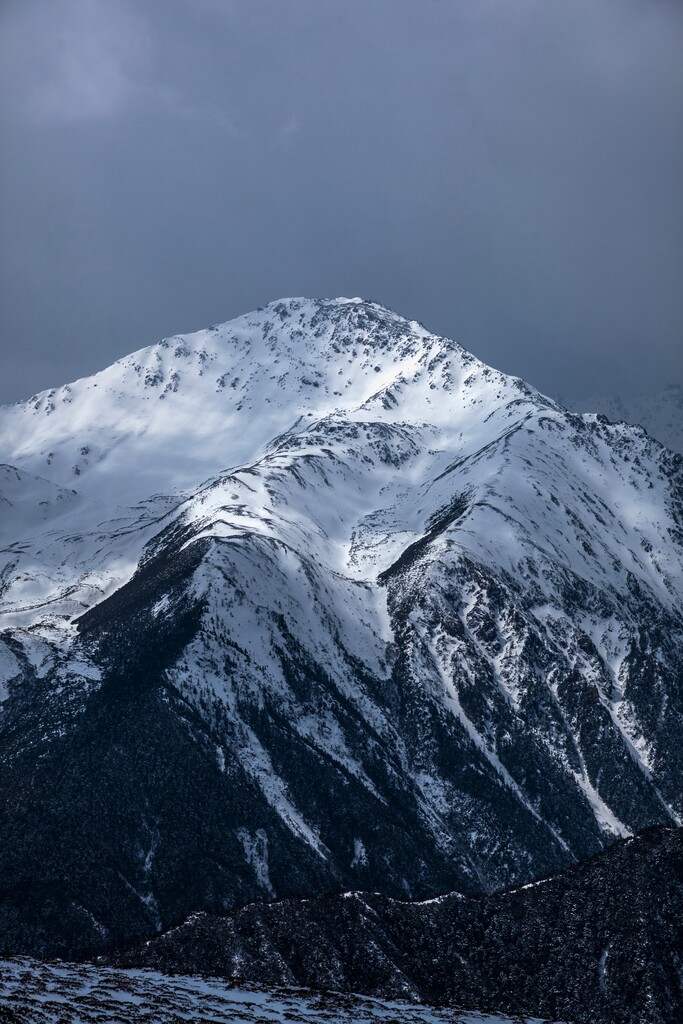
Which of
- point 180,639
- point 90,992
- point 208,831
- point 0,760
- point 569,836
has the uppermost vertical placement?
point 180,639

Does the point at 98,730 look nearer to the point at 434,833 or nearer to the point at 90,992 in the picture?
the point at 434,833

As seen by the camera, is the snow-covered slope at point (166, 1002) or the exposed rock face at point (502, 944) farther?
the exposed rock face at point (502, 944)

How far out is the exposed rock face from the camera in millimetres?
110062

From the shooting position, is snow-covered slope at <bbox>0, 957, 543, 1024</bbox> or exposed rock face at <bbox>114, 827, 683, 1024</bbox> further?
exposed rock face at <bbox>114, 827, 683, 1024</bbox>

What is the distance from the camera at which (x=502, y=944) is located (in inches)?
4678

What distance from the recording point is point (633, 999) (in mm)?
106875

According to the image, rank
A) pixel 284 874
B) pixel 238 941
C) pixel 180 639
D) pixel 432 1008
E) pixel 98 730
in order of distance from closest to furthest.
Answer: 1. pixel 432 1008
2. pixel 238 941
3. pixel 284 874
4. pixel 98 730
5. pixel 180 639

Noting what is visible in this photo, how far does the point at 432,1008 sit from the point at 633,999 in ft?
127

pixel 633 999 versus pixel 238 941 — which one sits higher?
pixel 238 941

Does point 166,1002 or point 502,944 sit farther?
point 502,944

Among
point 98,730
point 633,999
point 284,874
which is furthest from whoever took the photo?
point 98,730

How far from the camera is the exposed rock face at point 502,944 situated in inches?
4333

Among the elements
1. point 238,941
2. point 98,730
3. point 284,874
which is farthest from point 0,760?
point 238,941

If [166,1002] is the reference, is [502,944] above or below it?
above
